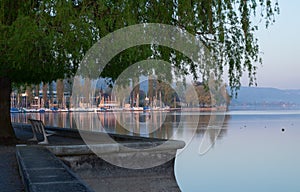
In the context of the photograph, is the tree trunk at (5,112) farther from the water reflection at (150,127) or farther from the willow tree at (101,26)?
the water reflection at (150,127)

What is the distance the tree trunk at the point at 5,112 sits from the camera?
18219mm

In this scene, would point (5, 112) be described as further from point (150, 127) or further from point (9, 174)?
point (150, 127)

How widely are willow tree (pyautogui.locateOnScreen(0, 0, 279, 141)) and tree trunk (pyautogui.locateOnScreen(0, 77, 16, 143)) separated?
15.3 ft

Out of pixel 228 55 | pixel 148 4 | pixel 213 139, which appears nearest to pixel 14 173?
pixel 148 4

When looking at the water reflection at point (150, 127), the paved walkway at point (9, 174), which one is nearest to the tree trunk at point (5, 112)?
the paved walkway at point (9, 174)

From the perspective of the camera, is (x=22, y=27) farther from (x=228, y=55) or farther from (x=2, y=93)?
(x=2, y=93)

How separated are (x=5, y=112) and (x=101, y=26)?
8.94 m

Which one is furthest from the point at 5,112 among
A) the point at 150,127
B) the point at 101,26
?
the point at 150,127

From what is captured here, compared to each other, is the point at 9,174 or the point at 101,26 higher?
the point at 101,26

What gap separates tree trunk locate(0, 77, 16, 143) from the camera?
18219 millimetres

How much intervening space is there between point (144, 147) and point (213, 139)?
2115 inches

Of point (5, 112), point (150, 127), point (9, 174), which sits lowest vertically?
point (150, 127)

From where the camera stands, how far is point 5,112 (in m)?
18.5

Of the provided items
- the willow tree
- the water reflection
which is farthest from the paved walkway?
the water reflection
